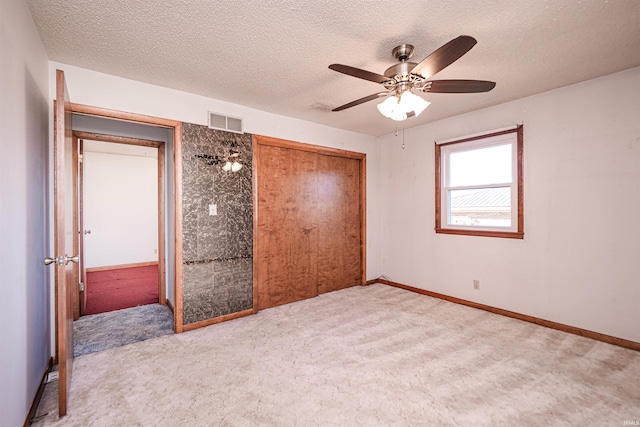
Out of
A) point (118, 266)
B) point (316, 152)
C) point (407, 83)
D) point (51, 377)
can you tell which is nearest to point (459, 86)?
point (407, 83)

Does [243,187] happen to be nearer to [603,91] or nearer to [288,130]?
[288,130]

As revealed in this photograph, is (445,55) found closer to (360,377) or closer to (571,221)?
(360,377)

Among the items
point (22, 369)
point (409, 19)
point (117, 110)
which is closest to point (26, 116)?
point (117, 110)

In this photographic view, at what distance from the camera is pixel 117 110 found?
2648mm

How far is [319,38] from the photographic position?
81.0 inches

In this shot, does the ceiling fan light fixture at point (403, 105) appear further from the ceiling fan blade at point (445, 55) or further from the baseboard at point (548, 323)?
the baseboard at point (548, 323)

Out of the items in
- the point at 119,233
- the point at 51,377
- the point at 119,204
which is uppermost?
the point at 119,204

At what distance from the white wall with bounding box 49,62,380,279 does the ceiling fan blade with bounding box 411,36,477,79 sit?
7.18ft

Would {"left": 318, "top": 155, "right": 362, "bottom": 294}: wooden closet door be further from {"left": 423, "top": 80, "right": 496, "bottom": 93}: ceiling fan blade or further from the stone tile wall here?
{"left": 423, "top": 80, "right": 496, "bottom": 93}: ceiling fan blade

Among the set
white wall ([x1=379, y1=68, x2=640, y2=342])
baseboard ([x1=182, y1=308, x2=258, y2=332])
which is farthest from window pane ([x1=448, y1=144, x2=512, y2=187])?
baseboard ([x1=182, y1=308, x2=258, y2=332])

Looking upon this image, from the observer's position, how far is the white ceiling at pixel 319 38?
5.73 ft

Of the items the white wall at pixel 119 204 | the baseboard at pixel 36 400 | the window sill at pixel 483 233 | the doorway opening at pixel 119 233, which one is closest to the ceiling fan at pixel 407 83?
the window sill at pixel 483 233

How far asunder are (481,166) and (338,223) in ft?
6.92

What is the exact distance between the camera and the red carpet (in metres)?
3.86
